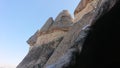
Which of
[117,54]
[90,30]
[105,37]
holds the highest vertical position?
[90,30]

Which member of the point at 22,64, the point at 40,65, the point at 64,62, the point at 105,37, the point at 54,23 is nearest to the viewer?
the point at 64,62

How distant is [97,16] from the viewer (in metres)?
4.73

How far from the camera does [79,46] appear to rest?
4629mm

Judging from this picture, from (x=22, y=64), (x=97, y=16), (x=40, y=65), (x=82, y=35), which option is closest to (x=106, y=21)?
(x=97, y=16)

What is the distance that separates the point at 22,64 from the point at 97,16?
23.4ft

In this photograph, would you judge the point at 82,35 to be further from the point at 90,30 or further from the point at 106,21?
the point at 106,21

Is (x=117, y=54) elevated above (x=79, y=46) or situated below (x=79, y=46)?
below

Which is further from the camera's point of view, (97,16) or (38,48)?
(38,48)

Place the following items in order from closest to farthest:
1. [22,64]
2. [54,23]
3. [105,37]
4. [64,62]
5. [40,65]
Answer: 1. [64,62]
2. [105,37]
3. [40,65]
4. [22,64]
5. [54,23]

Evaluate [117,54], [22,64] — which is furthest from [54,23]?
[117,54]

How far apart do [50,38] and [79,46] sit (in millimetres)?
7254

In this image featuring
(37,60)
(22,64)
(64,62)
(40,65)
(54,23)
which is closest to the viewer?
(64,62)

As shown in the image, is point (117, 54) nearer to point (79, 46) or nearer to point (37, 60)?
point (79, 46)

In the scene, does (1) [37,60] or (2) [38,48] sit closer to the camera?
(1) [37,60]
